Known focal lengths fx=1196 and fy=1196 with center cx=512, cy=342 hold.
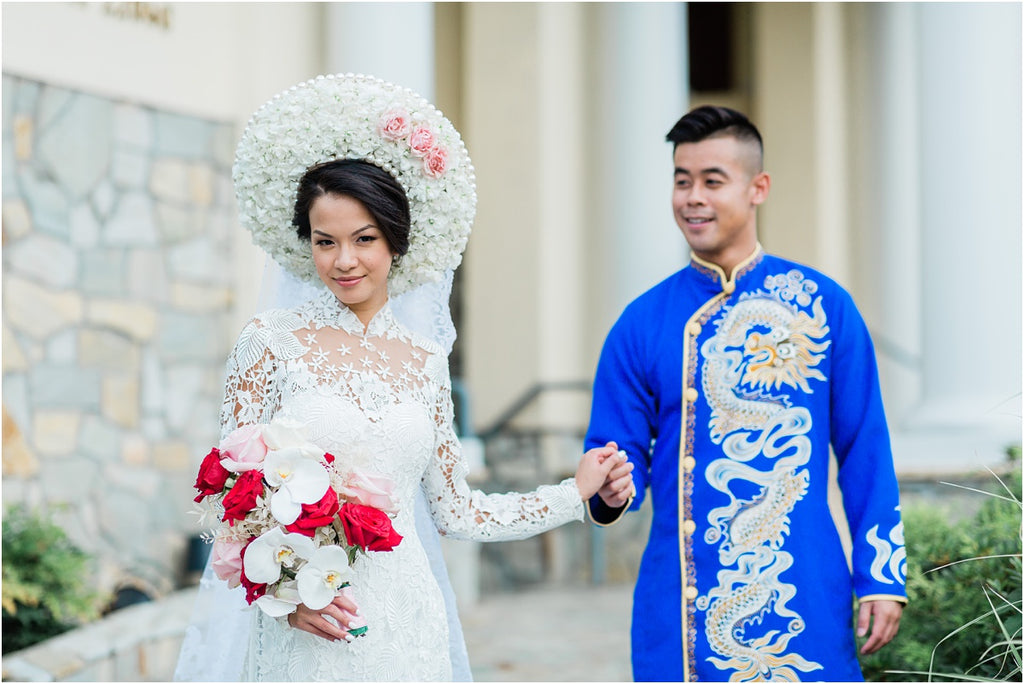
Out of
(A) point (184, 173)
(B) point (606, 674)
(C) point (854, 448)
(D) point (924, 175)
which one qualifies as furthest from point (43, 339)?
(D) point (924, 175)

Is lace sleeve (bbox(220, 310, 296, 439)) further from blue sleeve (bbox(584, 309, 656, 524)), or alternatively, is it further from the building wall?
the building wall

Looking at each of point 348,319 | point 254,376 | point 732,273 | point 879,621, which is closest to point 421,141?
point 348,319

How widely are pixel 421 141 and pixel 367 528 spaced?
879mm

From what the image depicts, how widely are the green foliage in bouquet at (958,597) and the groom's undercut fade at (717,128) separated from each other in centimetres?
116

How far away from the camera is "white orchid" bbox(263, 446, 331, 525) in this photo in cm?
229

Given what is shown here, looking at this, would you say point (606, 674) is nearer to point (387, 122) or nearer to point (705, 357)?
point (705, 357)

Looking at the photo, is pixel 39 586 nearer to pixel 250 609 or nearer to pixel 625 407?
pixel 250 609

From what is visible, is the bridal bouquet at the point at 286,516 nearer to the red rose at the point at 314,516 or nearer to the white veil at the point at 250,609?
the red rose at the point at 314,516

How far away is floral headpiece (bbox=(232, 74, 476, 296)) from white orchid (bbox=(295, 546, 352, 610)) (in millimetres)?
728

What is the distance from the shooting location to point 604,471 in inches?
116

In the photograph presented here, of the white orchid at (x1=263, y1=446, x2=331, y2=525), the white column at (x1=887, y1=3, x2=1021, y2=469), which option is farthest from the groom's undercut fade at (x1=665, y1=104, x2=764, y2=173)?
the white column at (x1=887, y1=3, x2=1021, y2=469)

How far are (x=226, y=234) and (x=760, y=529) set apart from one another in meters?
4.70

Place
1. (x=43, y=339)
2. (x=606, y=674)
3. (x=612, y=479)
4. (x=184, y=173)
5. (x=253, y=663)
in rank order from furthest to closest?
(x=184, y=173) < (x=43, y=339) < (x=606, y=674) < (x=612, y=479) < (x=253, y=663)

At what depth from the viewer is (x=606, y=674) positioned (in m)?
5.29
